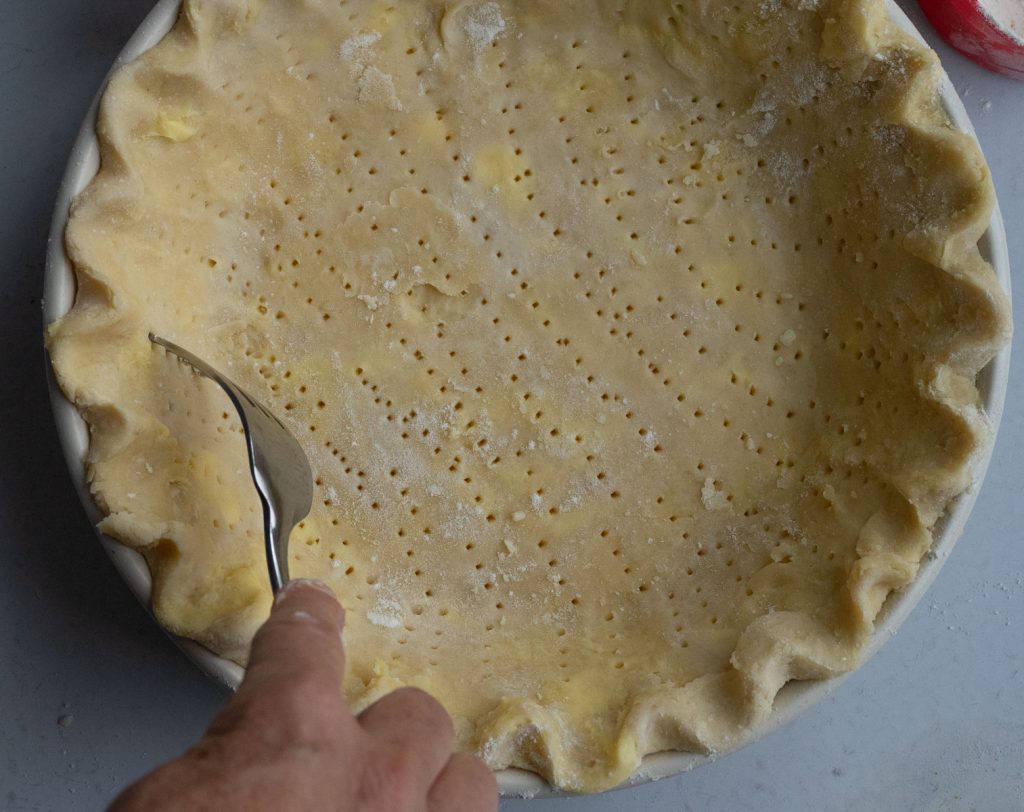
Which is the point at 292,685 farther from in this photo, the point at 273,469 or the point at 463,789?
the point at 273,469

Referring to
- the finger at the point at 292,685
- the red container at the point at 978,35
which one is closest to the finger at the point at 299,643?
the finger at the point at 292,685

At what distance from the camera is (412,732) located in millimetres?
862

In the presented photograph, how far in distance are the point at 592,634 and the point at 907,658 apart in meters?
0.52

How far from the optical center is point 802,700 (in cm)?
126

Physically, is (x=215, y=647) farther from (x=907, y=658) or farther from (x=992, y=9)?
(x=992, y=9)

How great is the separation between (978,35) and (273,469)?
1.18 m

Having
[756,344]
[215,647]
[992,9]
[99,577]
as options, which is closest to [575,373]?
[756,344]

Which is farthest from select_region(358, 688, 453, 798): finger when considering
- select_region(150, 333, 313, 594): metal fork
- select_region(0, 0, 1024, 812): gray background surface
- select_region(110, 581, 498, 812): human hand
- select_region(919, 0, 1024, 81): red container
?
select_region(919, 0, 1024, 81): red container

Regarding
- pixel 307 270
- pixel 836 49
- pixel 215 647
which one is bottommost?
pixel 215 647

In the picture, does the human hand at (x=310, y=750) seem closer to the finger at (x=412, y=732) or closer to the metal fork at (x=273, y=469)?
the finger at (x=412, y=732)

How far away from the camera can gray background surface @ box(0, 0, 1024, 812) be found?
149 cm

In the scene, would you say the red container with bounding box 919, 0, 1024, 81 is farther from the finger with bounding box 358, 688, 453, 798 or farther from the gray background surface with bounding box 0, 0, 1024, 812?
the finger with bounding box 358, 688, 453, 798

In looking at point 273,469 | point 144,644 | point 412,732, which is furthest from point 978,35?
point 144,644

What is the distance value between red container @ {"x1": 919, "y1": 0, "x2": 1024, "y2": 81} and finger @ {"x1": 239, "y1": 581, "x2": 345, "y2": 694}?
124cm
